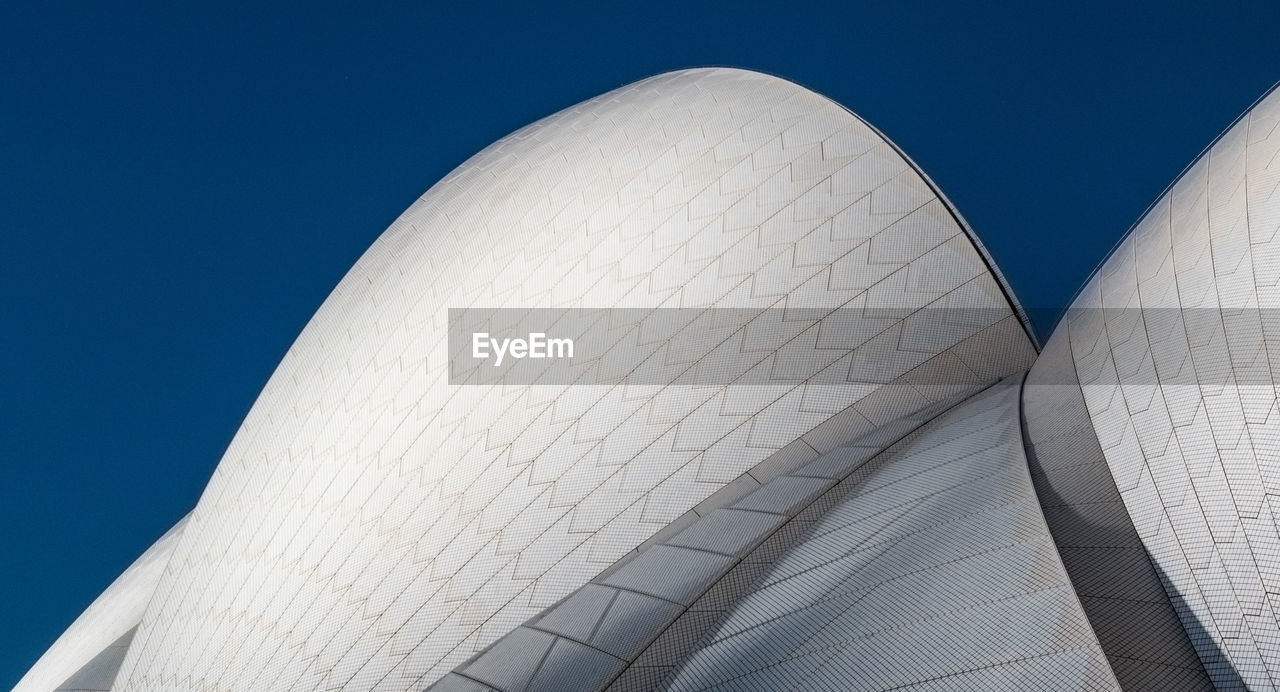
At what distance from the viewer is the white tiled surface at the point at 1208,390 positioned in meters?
5.37

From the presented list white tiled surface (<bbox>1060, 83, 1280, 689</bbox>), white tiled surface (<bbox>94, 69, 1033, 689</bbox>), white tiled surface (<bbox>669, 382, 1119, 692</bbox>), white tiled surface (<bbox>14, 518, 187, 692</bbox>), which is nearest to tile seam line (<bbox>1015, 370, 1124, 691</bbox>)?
white tiled surface (<bbox>669, 382, 1119, 692</bbox>)

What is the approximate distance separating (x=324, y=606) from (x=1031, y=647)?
21.7ft

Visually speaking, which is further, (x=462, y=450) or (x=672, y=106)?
(x=672, y=106)

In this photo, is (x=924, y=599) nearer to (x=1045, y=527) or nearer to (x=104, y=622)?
(x=1045, y=527)

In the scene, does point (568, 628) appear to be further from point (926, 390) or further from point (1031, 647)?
point (926, 390)

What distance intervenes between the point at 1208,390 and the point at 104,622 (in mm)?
12757

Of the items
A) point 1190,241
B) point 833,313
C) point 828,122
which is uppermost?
point 828,122

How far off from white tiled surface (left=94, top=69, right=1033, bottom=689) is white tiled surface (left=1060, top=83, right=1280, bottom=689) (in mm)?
2221

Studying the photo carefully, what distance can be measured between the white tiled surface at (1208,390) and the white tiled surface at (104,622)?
1110 centimetres

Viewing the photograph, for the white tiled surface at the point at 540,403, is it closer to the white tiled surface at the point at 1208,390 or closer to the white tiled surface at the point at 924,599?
the white tiled surface at the point at 924,599

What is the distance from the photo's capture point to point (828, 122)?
11.1 m

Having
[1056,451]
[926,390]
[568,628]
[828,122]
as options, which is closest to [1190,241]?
[1056,451]

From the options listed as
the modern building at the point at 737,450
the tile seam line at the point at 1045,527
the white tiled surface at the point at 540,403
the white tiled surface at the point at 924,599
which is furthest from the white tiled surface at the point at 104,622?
the tile seam line at the point at 1045,527

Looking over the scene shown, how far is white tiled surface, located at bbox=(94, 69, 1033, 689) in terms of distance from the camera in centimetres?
869
